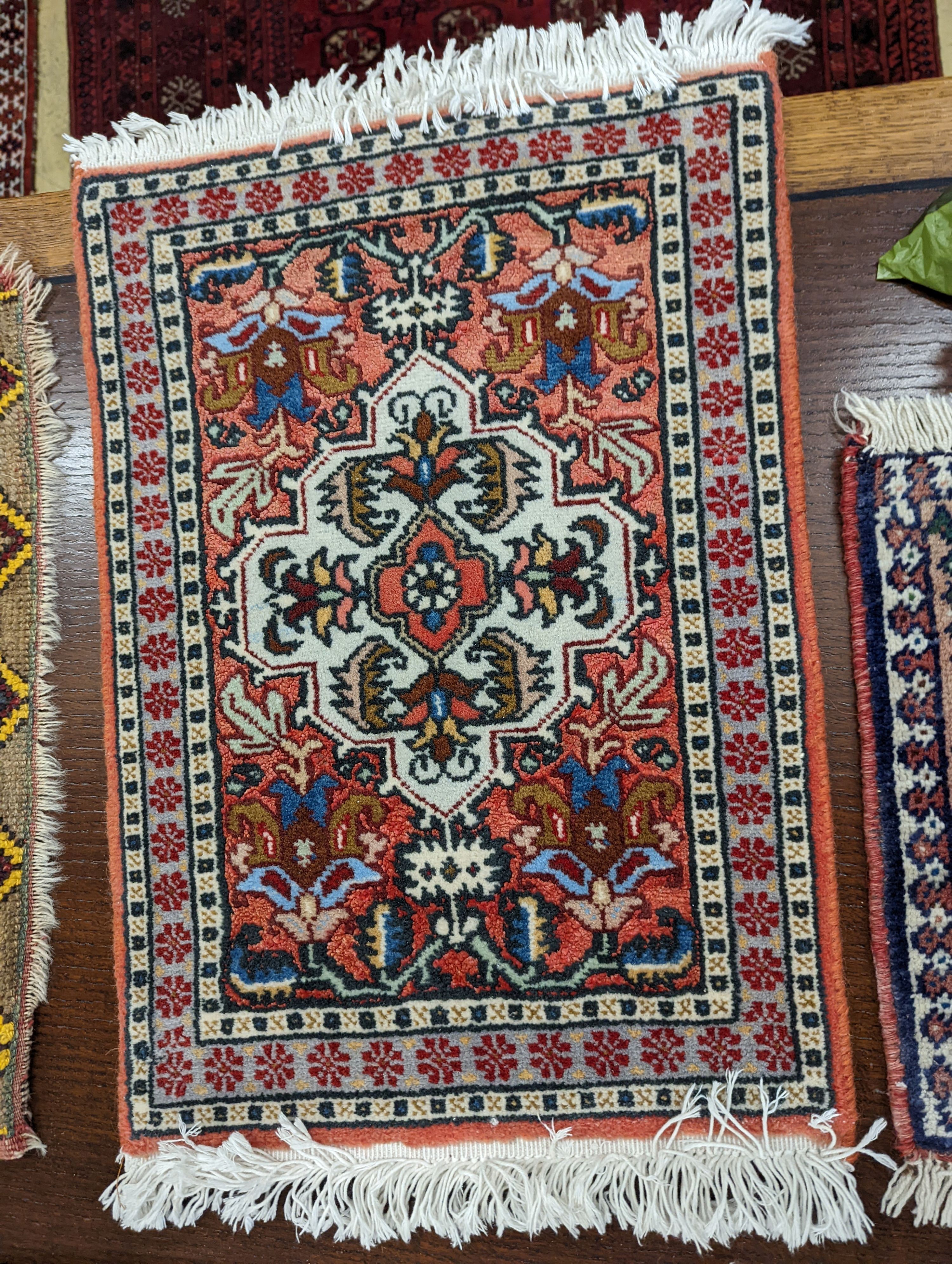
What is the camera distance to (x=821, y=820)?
→ 34.0 inches

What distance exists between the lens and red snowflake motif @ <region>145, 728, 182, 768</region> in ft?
3.13

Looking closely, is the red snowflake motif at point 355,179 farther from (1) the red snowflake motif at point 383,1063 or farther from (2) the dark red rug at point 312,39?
(1) the red snowflake motif at point 383,1063

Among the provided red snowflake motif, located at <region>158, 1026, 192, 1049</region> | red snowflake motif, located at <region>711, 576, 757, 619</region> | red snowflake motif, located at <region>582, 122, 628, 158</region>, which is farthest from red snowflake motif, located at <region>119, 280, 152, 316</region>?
red snowflake motif, located at <region>158, 1026, 192, 1049</region>

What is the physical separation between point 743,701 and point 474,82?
808mm

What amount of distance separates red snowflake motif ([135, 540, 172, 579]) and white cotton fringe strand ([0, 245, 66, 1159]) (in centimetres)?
14

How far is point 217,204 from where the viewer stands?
0.95m

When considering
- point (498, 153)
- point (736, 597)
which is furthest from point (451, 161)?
point (736, 597)

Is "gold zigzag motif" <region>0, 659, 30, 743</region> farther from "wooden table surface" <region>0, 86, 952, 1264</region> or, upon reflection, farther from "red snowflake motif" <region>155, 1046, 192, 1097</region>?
"red snowflake motif" <region>155, 1046, 192, 1097</region>

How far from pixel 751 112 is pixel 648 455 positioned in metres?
0.40

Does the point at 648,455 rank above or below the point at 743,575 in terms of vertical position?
above

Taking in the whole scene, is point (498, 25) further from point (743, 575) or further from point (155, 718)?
point (155, 718)

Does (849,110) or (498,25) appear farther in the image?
(498,25)

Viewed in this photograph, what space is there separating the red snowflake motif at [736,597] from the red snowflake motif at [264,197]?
72 cm

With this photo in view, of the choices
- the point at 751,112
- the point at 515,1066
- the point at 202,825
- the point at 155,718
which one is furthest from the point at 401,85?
the point at 515,1066
